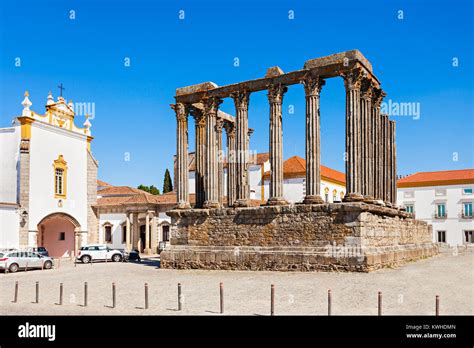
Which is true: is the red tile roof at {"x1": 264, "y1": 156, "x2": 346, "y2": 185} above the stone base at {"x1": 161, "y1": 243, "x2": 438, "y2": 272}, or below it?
above

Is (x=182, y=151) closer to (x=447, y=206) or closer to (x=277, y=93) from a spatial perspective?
(x=277, y=93)

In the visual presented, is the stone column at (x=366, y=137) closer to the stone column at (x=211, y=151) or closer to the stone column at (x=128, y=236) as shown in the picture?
the stone column at (x=211, y=151)

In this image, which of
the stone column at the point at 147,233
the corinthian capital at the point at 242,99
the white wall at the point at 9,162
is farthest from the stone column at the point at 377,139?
the white wall at the point at 9,162

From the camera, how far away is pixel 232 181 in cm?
2731

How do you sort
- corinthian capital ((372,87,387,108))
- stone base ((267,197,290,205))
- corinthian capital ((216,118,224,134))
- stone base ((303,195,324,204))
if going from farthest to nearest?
corinthian capital ((216,118,224,134)), corinthian capital ((372,87,387,108)), stone base ((267,197,290,205)), stone base ((303,195,324,204))

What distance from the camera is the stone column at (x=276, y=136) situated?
73.2 feet

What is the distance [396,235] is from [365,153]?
4778mm

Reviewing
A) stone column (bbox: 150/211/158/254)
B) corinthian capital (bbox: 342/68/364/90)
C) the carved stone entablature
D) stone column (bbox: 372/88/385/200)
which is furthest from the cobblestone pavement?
stone column (bbox: 150/211/158/254)

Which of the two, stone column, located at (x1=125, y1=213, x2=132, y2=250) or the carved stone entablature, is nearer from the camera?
→ the carved stone entablature

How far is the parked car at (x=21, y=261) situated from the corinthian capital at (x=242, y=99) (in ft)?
45.0

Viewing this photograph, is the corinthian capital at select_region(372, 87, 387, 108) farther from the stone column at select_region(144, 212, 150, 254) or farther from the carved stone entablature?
the stone column at select_region(144, 212, 150, 254)

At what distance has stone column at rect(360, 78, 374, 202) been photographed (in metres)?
20.8

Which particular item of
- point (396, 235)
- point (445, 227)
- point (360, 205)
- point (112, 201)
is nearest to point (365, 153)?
point (360, 205)

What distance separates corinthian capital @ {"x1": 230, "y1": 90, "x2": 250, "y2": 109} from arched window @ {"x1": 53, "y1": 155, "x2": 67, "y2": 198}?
17.7 metres
